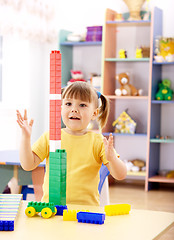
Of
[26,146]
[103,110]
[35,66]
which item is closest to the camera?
[26,146]

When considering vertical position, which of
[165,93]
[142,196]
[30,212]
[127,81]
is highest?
[127,81]

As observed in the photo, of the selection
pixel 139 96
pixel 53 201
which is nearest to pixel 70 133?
pixel 53 201

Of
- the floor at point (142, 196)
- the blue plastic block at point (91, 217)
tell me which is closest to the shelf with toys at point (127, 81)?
the floor at point (142, 196)

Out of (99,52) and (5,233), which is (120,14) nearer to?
(99,52)

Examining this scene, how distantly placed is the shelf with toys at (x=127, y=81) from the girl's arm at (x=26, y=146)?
11.2ft

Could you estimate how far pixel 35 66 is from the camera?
17.6 feet

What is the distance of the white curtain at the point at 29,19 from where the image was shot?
4.73 meters

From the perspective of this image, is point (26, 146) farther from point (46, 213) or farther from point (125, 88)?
point (125, 88)

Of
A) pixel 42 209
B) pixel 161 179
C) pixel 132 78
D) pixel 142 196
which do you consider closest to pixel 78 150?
pixel 42 209

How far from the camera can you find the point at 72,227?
1.09m

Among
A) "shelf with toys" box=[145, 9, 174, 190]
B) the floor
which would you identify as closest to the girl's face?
the floor

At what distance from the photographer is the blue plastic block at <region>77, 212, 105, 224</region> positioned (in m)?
1.12

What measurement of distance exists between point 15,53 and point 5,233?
4.37m

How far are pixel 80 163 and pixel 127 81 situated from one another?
11.3ft
